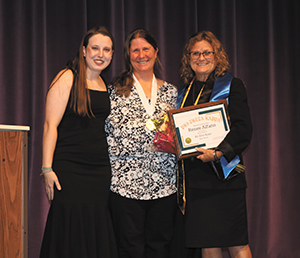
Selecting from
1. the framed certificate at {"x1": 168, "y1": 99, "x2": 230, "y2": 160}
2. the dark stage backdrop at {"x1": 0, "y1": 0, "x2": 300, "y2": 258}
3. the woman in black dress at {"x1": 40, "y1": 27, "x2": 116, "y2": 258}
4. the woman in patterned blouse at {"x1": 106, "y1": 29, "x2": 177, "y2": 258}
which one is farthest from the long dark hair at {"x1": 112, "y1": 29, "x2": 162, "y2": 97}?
the dark stage backdrop at {"x1": 0, "y1": 0, "x2": 300, "y2": 258}

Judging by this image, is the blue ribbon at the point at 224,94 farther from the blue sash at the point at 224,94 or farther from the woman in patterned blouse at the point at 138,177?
the woman in patterned blouse at the point at 138,177

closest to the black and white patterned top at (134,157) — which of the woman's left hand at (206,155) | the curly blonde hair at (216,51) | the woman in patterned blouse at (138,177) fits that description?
the woman in patterned blouse at (138,177)

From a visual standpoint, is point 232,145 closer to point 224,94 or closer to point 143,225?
point 224,94

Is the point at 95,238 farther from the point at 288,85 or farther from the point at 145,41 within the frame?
the point at 288,85

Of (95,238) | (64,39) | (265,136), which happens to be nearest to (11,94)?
(64,39)

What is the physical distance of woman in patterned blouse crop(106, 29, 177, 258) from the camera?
2391 millimetres

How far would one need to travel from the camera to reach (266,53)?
3.65 m

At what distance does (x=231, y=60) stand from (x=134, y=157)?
1.74 m

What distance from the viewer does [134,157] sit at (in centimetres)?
241

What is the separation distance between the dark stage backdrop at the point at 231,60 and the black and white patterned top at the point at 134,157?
0.96 m

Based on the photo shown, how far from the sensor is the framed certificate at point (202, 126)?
221 cm

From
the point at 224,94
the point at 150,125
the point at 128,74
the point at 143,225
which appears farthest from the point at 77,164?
the point at 224,94

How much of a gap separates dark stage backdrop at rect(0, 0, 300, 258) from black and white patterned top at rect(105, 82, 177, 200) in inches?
37.8

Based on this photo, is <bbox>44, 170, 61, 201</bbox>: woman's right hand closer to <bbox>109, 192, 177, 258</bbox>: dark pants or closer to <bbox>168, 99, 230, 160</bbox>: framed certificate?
<bbox>109, 192, 177, 258</bbox>: dark pants
